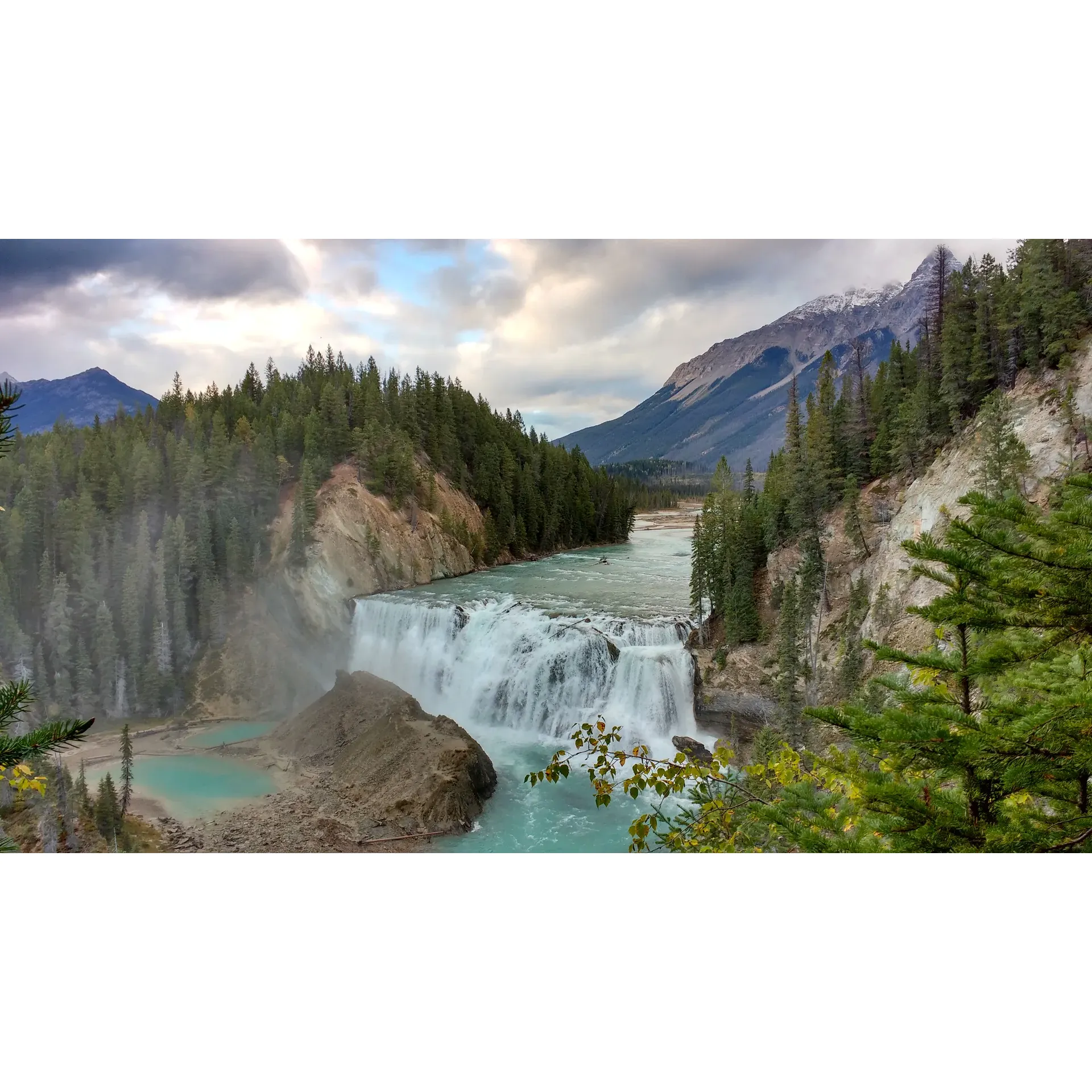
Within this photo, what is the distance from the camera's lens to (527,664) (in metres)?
7.33

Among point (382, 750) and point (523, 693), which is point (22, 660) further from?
point (523, 693)

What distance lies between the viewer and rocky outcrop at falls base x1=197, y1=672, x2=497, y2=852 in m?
4.67

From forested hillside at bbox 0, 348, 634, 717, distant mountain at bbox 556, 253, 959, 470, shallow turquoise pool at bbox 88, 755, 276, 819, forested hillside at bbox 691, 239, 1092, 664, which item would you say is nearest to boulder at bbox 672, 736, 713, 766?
forested hillside at bbox 691, 239, 1092, 664

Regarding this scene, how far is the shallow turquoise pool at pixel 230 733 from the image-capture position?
5.95 m

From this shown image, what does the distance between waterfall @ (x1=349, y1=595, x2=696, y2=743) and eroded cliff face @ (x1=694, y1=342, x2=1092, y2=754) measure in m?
0.85

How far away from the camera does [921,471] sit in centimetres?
406

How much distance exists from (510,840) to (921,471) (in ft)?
13.4

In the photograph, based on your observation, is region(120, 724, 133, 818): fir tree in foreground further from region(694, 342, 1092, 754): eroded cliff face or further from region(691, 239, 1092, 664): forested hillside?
region(691, 239, 1092, 664): forested hillside

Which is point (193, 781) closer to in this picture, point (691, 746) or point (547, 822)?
point (547, 822)

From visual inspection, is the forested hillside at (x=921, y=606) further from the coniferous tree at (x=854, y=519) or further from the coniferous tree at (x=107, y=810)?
the coniferous tree at (x=107, y=810)

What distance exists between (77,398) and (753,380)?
5.90 meters

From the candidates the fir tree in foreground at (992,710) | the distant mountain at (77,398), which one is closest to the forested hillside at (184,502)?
the distant mountain at (77,398)

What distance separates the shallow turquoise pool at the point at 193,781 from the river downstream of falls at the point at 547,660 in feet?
5.93

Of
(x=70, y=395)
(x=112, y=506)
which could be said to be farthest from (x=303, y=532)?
(x=70, y=395)
